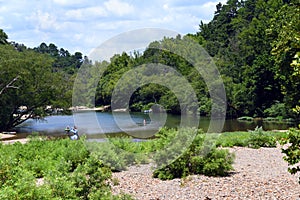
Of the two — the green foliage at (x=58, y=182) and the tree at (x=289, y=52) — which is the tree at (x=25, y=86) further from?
the green foliage at (x=58, y=182)

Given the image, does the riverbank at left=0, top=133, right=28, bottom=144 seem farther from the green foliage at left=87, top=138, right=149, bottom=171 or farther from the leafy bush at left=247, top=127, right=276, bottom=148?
the leafy bush at left=247, top=127, right=276, bottom=148

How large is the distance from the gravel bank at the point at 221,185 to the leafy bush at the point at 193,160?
0.78ft

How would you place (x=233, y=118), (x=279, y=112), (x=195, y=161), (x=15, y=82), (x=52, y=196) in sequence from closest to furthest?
1. (x=52, y=196)
2. (x=195, y=161)
3. (x=15, y=82)
4. (x=279, y=112)
5. (x=233, y=118)

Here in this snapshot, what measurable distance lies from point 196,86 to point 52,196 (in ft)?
123

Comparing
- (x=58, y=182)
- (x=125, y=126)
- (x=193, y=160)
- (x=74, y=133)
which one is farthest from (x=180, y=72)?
(x=58, y=182)

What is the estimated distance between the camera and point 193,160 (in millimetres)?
10180

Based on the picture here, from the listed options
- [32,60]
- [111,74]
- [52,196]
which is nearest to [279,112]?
[111,74]

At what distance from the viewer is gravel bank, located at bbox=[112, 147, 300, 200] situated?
8.25 metres

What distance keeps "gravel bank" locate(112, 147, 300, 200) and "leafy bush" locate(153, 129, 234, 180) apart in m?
0.24

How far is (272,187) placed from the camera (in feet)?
28.4

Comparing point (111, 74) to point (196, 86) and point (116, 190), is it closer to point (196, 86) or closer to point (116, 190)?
point (196, 86)

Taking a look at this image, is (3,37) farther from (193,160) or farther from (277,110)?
(193,160)

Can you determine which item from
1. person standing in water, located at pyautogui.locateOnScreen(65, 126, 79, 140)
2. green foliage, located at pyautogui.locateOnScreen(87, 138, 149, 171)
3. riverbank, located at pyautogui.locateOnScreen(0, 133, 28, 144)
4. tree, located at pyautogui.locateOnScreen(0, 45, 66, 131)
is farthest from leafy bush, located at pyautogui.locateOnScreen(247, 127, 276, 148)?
tree, located at pyautogui.locateOnScreen(0, 45, 66, 131)

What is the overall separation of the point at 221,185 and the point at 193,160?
1241 millimetres
